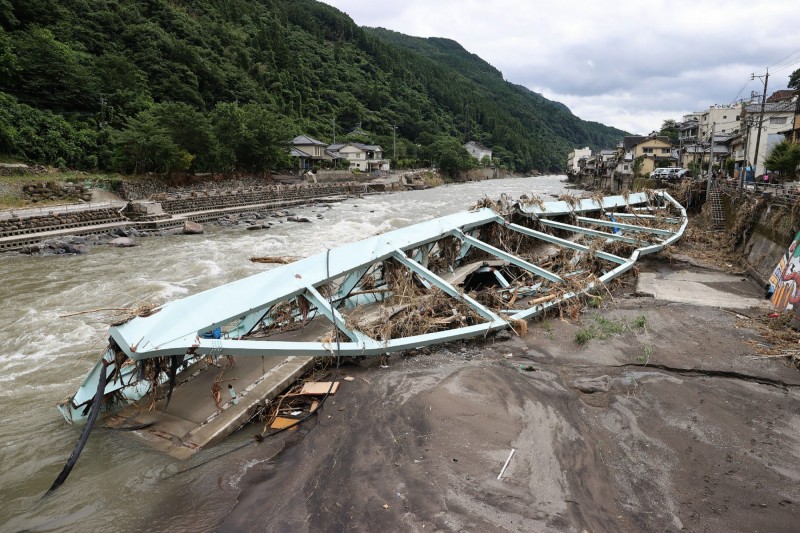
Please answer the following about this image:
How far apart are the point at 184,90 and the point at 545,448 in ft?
194

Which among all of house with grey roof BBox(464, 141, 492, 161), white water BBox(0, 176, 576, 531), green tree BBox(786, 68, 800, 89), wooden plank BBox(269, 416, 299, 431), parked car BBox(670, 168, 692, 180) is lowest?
white water BBox(0, 176, 576, 531)

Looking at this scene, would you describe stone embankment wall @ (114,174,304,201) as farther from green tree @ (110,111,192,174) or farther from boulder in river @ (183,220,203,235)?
boulder in river @ (183,220,203,235)

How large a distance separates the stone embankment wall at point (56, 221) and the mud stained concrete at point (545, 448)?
21.2m

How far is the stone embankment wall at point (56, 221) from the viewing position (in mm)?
19516

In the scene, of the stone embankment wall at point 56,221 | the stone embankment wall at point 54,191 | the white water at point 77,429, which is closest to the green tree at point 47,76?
the stone embankment wall at point 54,191

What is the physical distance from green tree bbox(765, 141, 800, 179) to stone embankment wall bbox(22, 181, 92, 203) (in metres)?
39.8

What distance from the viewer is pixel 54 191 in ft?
82.4

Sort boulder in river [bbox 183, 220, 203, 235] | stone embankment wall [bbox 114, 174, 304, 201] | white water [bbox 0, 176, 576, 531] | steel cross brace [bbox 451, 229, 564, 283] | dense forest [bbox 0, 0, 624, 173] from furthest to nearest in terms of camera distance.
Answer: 1. dense forest [bbox 0, 0, 624, 173]
2. stone embankment wall [bbox 114, 174, 304, 201]
3. boulder in river [bbox 183, 220, 203, 235]
4. steel cross brace [bbox 451, 229, 564, 283]
5. white water [bbox 0, 176, 576, 531]

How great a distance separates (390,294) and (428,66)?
16475 cm

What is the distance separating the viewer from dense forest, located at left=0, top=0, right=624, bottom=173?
107 ft

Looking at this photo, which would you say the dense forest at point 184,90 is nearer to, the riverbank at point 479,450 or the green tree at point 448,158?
the green tree at point 448,158

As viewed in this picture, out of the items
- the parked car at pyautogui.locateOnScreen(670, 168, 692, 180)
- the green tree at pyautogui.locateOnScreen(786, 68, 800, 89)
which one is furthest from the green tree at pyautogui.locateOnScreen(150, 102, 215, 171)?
the green tree at pyautogui.locateOnScreen(786, 68, 800, 89)

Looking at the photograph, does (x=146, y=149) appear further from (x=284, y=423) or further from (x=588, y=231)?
(x=284, y=423)

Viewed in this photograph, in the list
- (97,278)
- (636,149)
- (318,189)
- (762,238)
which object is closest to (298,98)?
(318,189)
